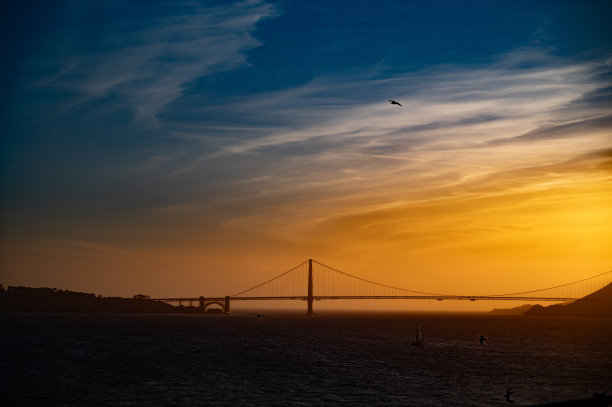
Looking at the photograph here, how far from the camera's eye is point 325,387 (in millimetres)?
53156

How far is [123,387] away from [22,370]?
60.5ft

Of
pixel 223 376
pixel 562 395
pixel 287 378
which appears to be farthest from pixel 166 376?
pixel 562 395

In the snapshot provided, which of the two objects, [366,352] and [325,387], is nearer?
[325,387]

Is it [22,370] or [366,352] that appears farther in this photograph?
[366,352]

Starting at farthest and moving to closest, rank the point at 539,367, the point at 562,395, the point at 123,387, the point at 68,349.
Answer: the point at 68,349 < the point at 539,367 < the point at 123,387 < the point at 562,395

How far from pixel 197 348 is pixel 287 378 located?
132 ft

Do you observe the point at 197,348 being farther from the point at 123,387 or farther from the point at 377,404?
the point at 377,404

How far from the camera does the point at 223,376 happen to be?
60.4 meters

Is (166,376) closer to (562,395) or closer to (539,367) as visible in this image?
(562,395)

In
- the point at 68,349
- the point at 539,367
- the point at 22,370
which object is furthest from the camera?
the point at 68,349

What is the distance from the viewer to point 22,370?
64688 millimetres

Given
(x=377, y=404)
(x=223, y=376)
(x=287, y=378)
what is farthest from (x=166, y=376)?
(x=377, y=404)

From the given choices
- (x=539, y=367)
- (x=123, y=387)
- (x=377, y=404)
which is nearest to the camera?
(x=377, y=404)

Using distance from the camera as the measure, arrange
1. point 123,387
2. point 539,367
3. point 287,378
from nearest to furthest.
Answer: point 123,387 < point 287,378 < point 539,367
